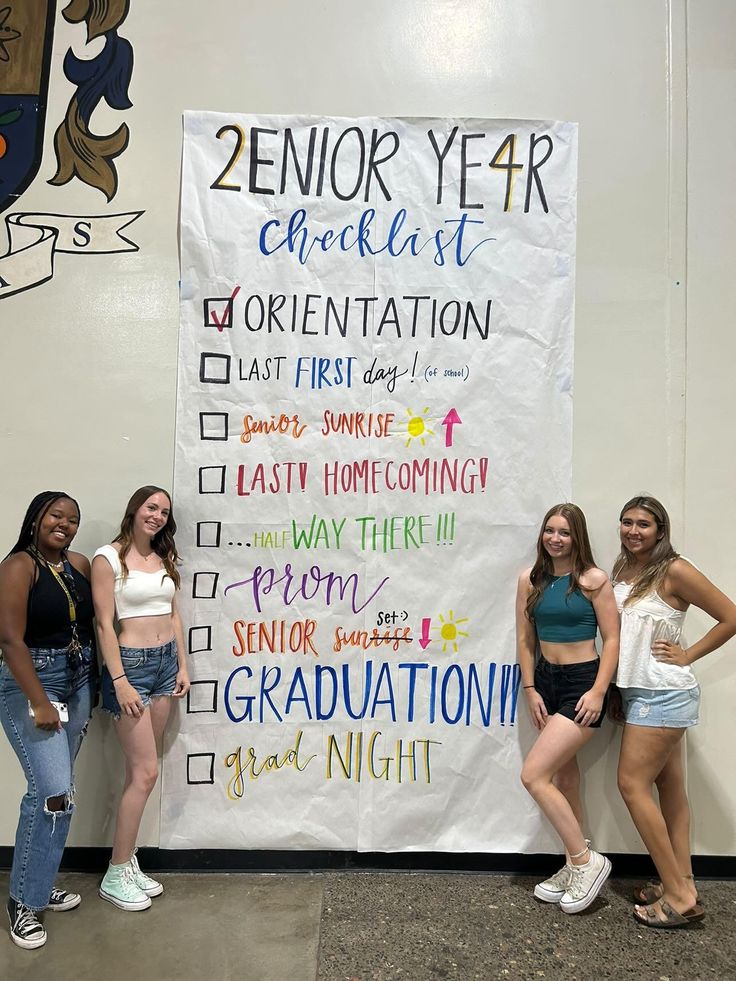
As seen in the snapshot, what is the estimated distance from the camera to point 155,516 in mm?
2904

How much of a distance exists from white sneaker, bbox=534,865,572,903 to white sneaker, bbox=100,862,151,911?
4.95 ft

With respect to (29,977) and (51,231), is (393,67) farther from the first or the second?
(29,977)

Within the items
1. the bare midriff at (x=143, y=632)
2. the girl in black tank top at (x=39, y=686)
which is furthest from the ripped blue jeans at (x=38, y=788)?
the bare midriff at (x=143, y=632)

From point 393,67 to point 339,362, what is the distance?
127 cm

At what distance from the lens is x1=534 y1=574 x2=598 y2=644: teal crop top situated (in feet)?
9.43

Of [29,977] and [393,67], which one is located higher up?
[393,67]

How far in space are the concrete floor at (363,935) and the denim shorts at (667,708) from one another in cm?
74

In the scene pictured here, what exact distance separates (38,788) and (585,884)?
2.03 metres

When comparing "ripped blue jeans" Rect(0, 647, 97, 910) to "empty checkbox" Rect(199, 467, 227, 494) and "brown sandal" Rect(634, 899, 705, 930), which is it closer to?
"empty checkbox" Rect(199, 467, 227, 494)

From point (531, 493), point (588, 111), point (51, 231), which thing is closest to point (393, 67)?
point (588, 111)

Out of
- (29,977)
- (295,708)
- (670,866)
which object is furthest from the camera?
(295,708)

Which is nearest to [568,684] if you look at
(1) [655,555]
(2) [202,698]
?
(1) [655,555]

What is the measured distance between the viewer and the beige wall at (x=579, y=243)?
3.12 m

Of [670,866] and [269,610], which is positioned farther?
[269,610]
